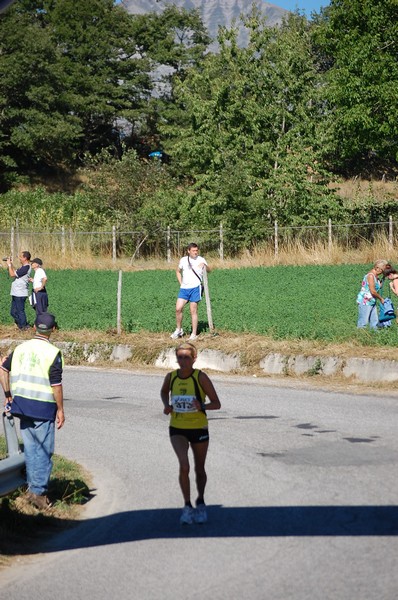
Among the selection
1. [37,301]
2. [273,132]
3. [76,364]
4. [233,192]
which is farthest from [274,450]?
[273,132]

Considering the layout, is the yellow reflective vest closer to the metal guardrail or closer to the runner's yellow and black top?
the metal guardrail

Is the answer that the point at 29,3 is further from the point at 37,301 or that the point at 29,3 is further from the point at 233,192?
the point at 37,301

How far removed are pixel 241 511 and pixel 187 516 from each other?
591 mm

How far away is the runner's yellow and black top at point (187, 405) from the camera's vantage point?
9180 mm

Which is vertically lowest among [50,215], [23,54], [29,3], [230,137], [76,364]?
[76,364]

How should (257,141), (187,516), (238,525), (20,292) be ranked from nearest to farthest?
(238,525) → (187,516) → (20,292) → (257,141)

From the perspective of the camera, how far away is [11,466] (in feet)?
30.0

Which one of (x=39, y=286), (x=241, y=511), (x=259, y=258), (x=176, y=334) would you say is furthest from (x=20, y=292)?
(x=259, y=258)

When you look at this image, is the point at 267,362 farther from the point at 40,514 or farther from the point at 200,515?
the point at 200,515

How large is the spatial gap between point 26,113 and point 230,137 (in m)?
27.9

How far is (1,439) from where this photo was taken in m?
12.5

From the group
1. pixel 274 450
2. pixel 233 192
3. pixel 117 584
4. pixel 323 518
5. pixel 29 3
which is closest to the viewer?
pixel 117 584

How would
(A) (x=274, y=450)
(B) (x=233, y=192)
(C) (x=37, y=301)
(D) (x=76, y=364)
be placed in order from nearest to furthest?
(A) (x=274, y=450)
(D) (x=76, y=364)
(C) (x=37, y=301)
(B) (x=233, y=192)

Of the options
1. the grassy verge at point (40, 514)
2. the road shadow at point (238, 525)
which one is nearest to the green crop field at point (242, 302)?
the grassy verge at point (40, 514)
